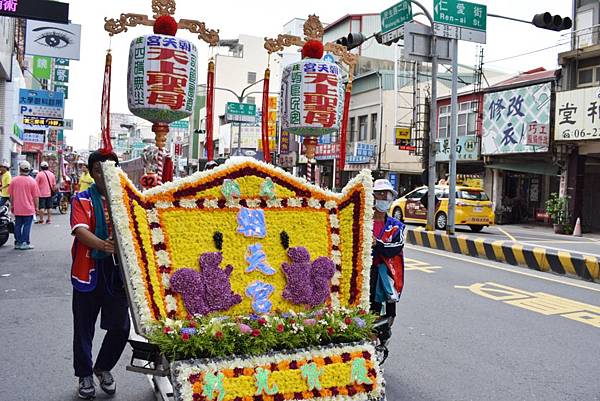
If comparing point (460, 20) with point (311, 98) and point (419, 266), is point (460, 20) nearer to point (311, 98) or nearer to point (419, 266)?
point (419, 266)

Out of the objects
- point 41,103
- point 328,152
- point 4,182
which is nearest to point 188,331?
point 4,182

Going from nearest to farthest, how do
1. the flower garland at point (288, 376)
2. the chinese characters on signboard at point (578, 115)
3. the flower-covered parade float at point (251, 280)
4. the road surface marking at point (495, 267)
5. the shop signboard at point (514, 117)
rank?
the flower garland at point (288, 376), the flower-covered parade float at point (251, 280), the road surface marking at point (495, 267), the chinese characters on signboard at point (578, 115), the shop signboard at point (514, 117)

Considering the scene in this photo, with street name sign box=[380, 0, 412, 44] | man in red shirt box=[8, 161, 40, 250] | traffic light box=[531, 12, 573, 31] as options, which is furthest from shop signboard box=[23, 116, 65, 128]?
traffic light box=[531, 12, 573, 31]

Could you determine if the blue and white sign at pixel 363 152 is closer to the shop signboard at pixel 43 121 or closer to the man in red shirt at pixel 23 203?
the shop signboard at pixel 43 121

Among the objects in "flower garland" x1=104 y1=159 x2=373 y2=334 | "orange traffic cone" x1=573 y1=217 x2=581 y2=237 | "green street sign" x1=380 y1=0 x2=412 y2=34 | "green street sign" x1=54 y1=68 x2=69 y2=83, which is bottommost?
"orange traffic cone" x1=573 y1=217 x2=581 y2=237

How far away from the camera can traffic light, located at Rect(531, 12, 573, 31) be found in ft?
44.6

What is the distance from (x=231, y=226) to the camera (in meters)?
3.67

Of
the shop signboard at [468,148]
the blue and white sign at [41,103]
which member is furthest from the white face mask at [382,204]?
the blue and white sign at [41,103]

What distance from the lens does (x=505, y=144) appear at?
77.2 ft

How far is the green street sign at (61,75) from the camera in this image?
39.9 meters

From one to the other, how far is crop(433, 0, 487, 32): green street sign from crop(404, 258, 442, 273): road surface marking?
21.0 feet

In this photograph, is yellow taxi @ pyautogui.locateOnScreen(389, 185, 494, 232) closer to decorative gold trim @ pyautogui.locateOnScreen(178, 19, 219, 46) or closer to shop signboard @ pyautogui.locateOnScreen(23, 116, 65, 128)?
shop signboard @ pyautogui.locateOnScreen(23, 116, 65, 128)

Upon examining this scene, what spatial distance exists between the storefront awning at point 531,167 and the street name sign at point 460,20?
995 cm

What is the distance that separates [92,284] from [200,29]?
231 cm
